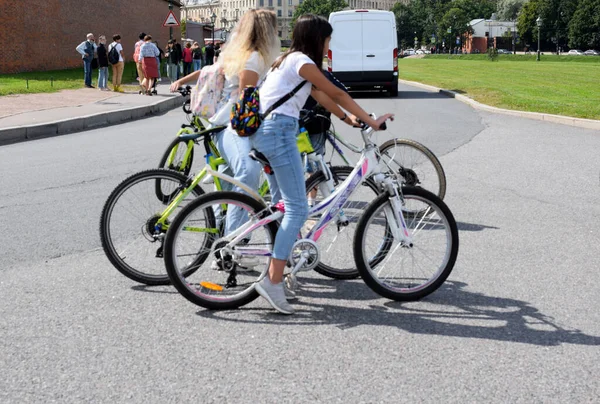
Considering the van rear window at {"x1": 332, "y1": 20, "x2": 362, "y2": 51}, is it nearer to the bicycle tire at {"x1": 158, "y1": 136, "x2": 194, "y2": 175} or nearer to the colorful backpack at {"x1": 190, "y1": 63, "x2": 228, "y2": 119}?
the bicycle tire at {"x1": 158, "y1": 136, "x2": 194, "y2": 175}

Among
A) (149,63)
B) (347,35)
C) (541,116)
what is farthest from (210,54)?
(541,116)

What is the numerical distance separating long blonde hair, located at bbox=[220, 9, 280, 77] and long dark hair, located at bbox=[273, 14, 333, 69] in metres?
0.61

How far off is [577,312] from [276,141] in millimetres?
1890

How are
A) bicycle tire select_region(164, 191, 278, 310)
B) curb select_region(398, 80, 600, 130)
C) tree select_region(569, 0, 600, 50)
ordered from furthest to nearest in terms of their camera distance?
1. tree select_region(569, 0, 600, 50)
2. curb select_region(398, 80, 600, 130)
3. bicycle tire select_region(164, 191, 278, 310)

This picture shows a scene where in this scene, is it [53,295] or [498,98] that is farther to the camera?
[498,98]

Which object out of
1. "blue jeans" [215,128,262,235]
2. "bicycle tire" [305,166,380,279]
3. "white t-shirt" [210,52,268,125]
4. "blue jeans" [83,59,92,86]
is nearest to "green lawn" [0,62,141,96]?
"blue jeans" [83,59,92,86]

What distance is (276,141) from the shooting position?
4418mm

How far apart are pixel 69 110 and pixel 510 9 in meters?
150

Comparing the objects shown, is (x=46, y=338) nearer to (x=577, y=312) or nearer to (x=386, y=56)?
(x=577, y=312)

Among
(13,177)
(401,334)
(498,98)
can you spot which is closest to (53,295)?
(401,334)

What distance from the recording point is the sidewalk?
14867 mm

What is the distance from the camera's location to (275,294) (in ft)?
14.9

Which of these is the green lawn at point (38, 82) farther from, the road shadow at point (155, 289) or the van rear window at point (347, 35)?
the road shadow at point (155, 289)

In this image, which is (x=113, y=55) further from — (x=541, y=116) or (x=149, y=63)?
(x=541, y=116)
